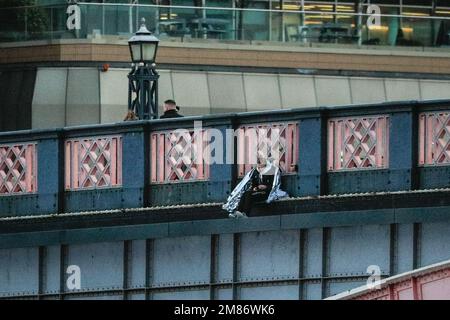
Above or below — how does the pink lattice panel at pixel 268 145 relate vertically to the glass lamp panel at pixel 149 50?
below

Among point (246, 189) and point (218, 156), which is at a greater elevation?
point (218, 156)

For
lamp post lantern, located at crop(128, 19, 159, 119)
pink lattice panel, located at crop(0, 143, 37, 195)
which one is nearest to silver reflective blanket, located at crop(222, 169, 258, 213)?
pink lattice panel, located at crop(0, 143, 37, 195)

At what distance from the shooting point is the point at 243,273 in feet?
108

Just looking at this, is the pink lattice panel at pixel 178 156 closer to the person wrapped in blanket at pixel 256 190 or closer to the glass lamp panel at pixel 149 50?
the person wrapped in blanket at pixel 256 190

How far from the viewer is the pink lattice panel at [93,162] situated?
35531 millimetres

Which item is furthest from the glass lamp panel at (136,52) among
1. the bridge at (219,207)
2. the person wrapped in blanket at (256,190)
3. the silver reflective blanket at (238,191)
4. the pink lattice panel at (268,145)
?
the person wrapped in blanket at (256,190)

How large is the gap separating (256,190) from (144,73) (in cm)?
745

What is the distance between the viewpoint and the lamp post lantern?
39.2m

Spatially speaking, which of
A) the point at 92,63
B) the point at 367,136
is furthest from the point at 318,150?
the point at 92,63

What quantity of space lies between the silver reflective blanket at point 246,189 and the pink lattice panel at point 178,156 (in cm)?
116

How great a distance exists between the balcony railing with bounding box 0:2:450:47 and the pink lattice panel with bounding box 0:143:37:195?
15.8 metres

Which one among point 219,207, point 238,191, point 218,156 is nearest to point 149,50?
point 218,156

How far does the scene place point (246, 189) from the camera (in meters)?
32.5

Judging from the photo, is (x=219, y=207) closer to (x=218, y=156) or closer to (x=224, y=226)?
(x=224, y=226)
